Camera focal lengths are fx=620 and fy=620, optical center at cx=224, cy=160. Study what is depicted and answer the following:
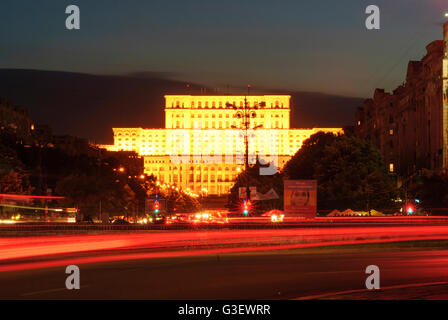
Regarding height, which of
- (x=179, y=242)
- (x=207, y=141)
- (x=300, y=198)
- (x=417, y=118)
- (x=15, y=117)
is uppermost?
(x=207, y=141)

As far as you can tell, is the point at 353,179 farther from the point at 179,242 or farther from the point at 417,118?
the point at 179,242

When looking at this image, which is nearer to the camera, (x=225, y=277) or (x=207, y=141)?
(x=225, y=277)

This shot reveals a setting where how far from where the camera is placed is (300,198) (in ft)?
88.9

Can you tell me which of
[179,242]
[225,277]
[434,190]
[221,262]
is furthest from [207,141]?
[225,277]

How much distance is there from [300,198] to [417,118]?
50998 millimetres

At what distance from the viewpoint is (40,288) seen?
14430mm

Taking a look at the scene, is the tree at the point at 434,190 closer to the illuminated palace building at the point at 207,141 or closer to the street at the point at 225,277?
the street at the point at 225,277

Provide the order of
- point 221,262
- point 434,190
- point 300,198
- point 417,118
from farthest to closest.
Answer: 1. point 417,118
2. point 434,190
3. point 300,198
4. point 221,262

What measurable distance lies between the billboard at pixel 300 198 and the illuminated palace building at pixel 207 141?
147m

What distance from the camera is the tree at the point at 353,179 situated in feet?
161

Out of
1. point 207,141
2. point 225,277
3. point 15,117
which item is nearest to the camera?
point 225,277

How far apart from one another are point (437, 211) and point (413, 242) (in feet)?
71.7

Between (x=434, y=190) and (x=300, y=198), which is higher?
(x=300, y=198)

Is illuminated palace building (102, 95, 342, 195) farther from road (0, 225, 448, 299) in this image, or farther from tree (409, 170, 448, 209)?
road (0, 225, 448, 299)
